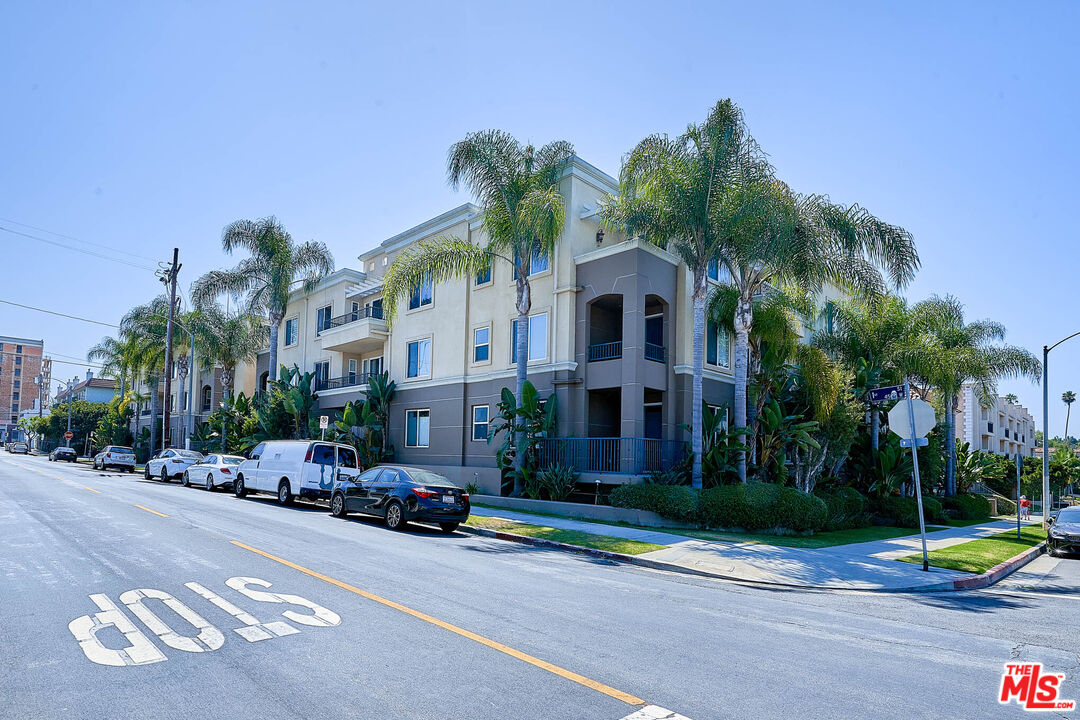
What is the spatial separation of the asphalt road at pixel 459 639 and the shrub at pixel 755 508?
6415mm

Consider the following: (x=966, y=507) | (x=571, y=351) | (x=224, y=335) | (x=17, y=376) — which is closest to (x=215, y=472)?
(x=571, y=351)

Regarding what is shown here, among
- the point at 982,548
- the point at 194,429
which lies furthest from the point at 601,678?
the point at 194,429

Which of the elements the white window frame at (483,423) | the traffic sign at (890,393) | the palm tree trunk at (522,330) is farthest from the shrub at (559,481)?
the traffic sign at (890,393)

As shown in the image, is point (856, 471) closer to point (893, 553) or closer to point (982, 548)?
point (982, 548)

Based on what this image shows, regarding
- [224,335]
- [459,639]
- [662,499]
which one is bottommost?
[662,499]

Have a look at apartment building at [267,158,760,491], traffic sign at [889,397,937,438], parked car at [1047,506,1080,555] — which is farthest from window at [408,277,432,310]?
parked car at [1047,506,1080,555]

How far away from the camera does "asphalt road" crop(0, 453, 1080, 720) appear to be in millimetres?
5219

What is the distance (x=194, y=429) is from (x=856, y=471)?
45.1 m

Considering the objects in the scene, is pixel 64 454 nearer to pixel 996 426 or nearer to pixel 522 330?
pixel 522 330

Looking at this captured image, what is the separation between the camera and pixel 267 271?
36.3m

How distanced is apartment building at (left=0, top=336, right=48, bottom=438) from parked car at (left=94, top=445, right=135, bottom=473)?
419ft

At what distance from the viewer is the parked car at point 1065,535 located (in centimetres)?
1898
